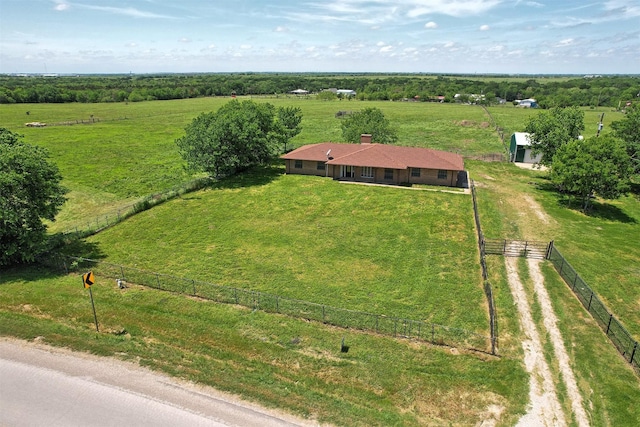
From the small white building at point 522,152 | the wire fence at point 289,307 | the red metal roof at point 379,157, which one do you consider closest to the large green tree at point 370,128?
the red metal roof at point 379,157

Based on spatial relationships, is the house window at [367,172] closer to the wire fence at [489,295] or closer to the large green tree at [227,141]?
the large green tree at [227,141]

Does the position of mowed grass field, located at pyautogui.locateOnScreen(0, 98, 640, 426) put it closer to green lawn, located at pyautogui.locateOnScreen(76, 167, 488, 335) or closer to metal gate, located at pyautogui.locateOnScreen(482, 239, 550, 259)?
green lawn, located at pyautogui.locateOnScreen(76, 167, 488, 335)

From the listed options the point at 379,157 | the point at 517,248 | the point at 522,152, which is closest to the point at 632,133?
the point at 522,152

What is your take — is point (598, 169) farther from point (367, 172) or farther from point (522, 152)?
point (522, 152)

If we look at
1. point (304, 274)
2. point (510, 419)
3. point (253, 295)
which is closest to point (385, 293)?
point (304, 274)

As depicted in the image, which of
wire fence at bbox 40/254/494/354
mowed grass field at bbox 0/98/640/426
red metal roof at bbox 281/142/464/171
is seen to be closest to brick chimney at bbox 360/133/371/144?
red metal roof at bbox 281/142/464/171
